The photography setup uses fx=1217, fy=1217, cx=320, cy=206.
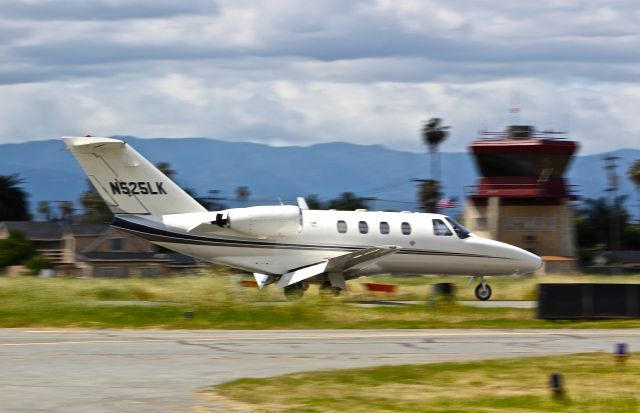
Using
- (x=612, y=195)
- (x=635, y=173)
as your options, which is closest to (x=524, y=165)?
(x=612, y=195)

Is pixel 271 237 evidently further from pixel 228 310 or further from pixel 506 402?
pixel 506 402

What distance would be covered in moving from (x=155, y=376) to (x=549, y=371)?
574 centimetres

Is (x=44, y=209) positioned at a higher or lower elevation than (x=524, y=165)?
higher

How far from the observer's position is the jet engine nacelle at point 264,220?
109 feet

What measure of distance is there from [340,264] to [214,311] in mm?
6671

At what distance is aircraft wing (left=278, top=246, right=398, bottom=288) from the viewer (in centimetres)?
3350

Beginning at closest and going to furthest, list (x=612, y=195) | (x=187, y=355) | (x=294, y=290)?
1. (x=187, y=355)
2. (x=294, y=290)
3. (x=612, y=195)

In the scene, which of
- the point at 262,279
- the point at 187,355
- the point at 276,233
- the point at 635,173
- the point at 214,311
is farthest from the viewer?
the point at 635,173

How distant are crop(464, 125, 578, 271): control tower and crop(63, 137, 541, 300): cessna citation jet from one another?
895 inches

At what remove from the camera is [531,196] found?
192 feet

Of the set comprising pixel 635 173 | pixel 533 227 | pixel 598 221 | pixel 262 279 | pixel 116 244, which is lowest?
pixel 262 279

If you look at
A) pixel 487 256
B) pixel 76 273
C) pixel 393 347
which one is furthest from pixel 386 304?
pixel 76 273

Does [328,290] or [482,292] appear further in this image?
[482,292]

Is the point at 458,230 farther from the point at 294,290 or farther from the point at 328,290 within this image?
the point at 294,290
